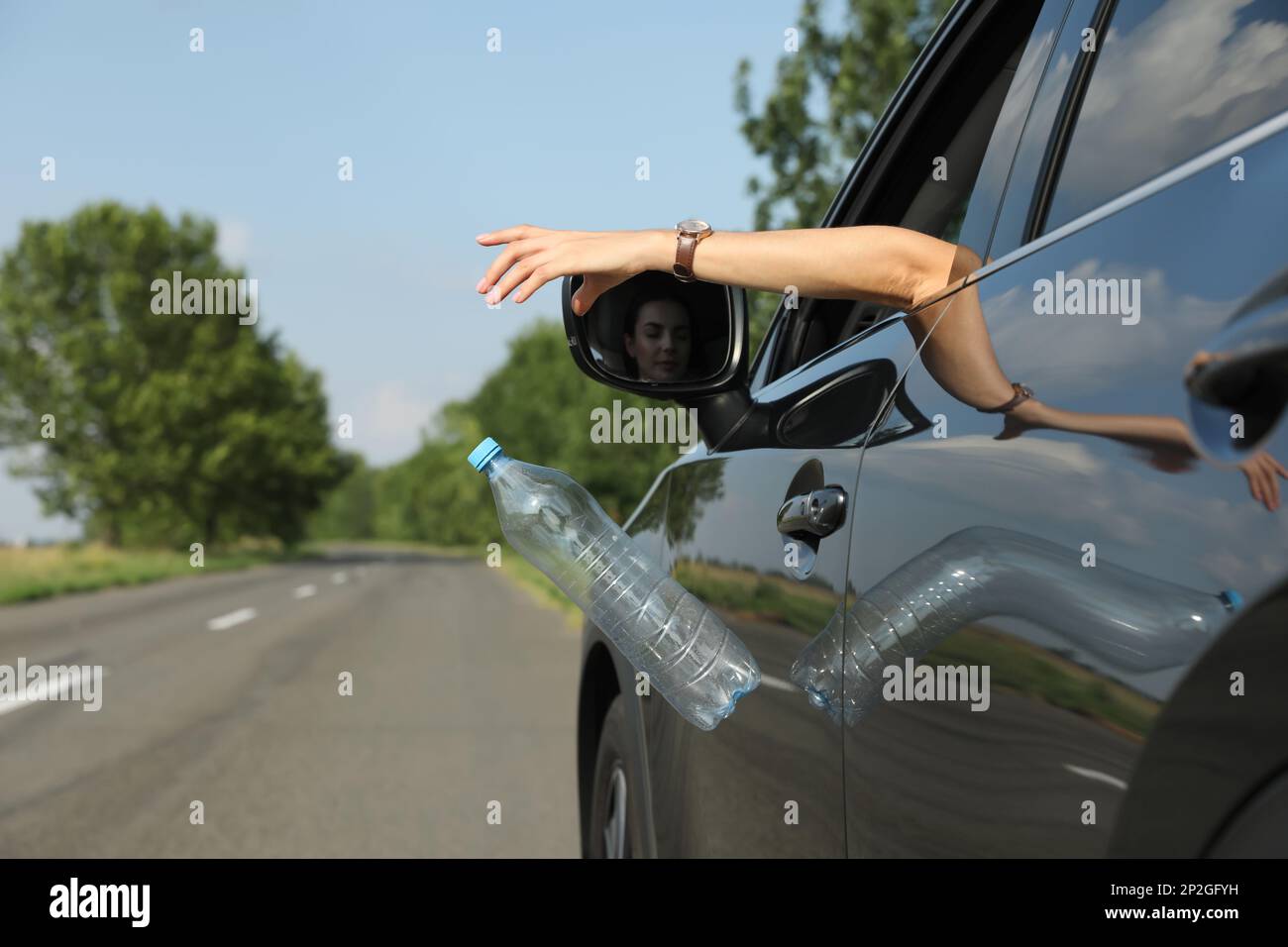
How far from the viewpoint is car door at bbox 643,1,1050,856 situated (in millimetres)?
1688

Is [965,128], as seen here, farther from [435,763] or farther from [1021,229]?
[435,763]

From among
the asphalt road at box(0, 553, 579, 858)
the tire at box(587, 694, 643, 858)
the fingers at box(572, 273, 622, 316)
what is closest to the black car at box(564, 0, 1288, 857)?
the fingers at box(572, 273, 622, 316)

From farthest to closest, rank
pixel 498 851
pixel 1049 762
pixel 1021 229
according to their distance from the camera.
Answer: pixel 498 851, pixel 1021 229, pixel 1049 762

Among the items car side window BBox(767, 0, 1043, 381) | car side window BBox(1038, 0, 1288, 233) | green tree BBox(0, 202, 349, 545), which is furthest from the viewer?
green tree BBox(0, 202, 349, 545)

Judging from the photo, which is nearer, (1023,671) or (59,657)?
(1023,671)

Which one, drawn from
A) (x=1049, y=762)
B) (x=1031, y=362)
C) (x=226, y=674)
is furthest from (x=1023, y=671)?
(x=226, y=674)

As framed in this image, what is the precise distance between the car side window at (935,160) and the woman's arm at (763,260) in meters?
0.48

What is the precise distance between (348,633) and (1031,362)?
1429 cm

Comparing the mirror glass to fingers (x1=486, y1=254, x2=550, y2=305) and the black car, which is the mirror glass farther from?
fingers (x1=486, y1=254, x2=550, y2=305)

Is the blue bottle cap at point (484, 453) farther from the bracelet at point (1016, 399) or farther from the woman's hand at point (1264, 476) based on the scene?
the woman's hand at point (1264, 476)

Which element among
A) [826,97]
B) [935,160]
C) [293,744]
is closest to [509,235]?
[935,160]

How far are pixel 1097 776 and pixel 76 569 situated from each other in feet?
100.0

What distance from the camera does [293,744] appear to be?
759 centimetres
